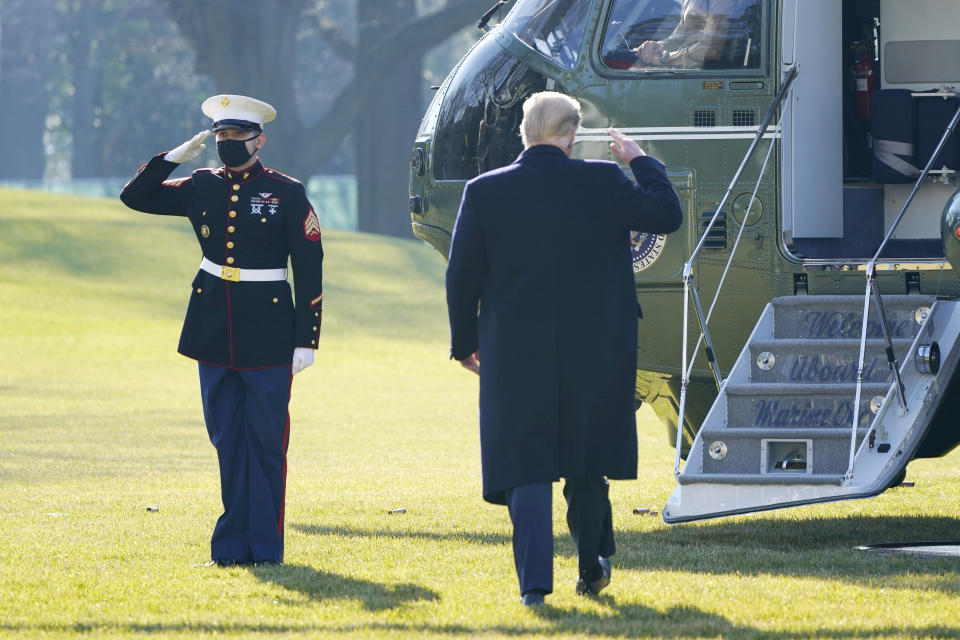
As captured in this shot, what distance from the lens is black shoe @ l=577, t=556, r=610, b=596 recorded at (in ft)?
20.4

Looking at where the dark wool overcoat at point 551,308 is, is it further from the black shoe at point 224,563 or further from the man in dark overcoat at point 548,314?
the black shoe at point 224,563

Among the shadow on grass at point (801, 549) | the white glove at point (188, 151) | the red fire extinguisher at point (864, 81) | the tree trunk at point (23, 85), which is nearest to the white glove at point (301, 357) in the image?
the white glove at point (188, 151)

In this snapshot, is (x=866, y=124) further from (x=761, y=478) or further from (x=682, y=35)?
(x=761, y=478)

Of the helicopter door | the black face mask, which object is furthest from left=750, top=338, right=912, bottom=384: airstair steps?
the black face mask

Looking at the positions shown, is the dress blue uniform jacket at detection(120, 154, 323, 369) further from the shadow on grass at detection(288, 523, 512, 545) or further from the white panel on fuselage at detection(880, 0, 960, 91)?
the white panel on fuselage at detection(880, 0, 960, 91)

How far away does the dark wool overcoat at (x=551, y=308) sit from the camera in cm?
597

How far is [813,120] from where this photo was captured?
28.5 feet

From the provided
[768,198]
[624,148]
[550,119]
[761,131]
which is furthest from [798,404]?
[550,119]

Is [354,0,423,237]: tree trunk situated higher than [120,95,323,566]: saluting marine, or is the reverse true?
[120,95,323,566]: saluting marine

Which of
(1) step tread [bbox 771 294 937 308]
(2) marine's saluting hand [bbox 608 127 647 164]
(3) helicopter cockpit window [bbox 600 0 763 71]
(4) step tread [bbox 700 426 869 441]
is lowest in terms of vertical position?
(4) step tread [bbox 700 426 869 441]

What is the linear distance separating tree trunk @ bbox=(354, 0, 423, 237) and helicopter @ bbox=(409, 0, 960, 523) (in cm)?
2969

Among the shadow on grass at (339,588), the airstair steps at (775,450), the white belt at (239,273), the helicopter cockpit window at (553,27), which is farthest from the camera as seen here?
the helicopter cockpit window at (553,27)

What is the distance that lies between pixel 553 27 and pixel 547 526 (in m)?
3.77

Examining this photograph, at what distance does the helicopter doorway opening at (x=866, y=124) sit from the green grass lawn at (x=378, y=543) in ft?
5.24
